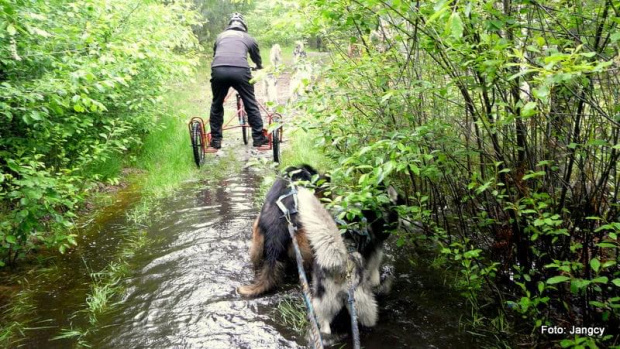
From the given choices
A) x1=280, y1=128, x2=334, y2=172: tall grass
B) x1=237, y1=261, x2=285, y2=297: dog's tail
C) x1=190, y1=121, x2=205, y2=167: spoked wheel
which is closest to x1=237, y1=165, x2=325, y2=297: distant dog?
x1=237, y1=261, x2=285, y2=297: dog's tail

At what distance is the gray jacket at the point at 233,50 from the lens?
643 cm

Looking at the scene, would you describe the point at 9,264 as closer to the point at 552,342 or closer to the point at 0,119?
the point at 0,119

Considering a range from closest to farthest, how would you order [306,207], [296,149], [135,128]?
1. [306,207]
2. [135,128]
3. [296,149]

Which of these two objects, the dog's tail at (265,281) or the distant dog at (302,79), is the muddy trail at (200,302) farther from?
the distant dog at (302,79)

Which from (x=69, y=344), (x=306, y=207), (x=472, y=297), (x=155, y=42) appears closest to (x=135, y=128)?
(x=155, y=42)

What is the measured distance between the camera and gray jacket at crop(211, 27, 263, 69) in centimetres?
643

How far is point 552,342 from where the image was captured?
7.58ft

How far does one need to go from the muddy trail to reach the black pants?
2.98 m

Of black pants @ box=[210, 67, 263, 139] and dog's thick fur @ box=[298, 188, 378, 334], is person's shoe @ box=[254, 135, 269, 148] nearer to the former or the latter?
black pants @ box=[210, 67, 263, 139]

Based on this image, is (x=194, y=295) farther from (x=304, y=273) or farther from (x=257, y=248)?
(x=304, y=273)

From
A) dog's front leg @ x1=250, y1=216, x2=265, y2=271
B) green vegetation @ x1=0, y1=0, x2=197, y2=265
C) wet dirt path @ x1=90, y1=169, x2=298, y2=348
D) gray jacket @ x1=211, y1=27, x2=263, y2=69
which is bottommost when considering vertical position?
wet dirt path @ x1=90, y1=169, x2=298, y2=348

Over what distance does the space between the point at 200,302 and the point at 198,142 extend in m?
4.35

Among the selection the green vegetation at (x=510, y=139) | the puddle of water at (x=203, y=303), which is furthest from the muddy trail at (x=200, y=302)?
the green vegetation at (x=510, y=139)

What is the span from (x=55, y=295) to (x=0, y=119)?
1708 millimetres
